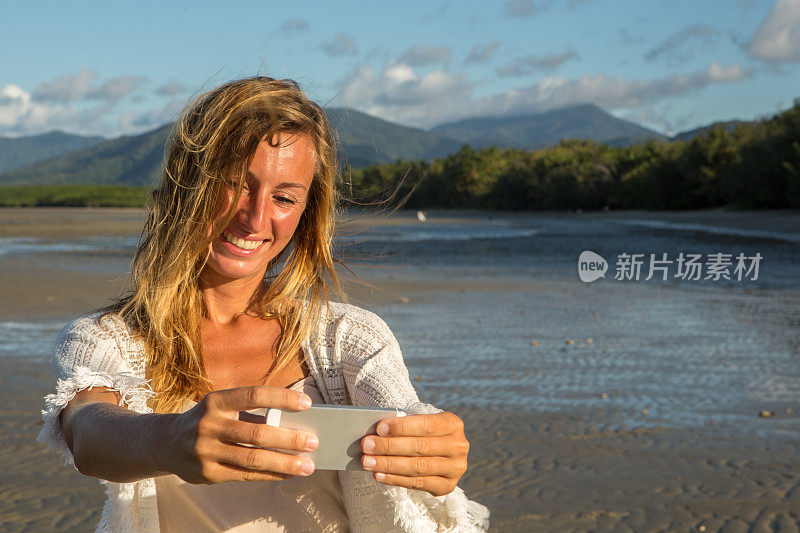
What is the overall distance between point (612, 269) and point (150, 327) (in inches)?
739

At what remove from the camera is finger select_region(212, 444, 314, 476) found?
1262 mm

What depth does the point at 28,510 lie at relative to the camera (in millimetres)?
4840

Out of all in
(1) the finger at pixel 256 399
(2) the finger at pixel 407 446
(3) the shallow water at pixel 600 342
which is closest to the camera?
(1) the finger at pixel 256 399

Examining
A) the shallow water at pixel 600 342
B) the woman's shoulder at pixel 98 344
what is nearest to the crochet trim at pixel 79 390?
the woman's shoulder at pixel 98 344

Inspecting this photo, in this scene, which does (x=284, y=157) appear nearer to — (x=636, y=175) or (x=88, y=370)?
(x=88, y=370)

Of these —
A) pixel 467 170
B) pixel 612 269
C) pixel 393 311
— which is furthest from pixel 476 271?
pixel 467 170

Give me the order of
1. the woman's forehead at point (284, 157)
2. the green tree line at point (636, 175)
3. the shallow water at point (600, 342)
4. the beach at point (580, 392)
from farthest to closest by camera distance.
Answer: the green tree line at point (636, 175)
the shallow water at point (600, 342)
the beach at point (580, 392)
the woman's forehead at point (284, 157)

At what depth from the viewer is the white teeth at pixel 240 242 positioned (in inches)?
80.4

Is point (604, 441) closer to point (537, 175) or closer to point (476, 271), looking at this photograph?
point (476, 271)

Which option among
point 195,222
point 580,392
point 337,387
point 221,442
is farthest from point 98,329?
point 580,392

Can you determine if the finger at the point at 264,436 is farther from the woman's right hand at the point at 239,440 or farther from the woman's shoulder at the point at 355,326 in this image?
the woman's shoulder at the point at 355,326

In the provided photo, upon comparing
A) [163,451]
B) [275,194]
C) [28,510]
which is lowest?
[28,510]

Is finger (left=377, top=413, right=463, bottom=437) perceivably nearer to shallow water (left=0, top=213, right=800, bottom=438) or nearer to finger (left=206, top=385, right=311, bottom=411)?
finger (left=206, top=385, right=311, bottom=411)

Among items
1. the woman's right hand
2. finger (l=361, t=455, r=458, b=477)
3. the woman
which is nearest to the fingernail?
the woman's right hand
